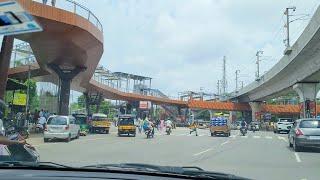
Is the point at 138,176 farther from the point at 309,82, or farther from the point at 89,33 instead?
the point at 309,82

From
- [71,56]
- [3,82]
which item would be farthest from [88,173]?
[71,56]

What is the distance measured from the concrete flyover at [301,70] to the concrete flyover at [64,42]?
14.2 metres

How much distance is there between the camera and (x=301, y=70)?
148ft

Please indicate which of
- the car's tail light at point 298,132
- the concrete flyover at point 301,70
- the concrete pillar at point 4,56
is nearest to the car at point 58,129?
the concrete pillar at point 4,56

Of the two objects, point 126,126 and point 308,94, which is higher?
point 308,94

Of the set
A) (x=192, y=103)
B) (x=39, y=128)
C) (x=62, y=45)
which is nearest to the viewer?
(x=62, y=45)

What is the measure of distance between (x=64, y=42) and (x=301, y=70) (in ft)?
68.2

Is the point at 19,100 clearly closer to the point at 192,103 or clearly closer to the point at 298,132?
the point at 298,132

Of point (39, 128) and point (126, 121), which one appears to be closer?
point (39, 128)

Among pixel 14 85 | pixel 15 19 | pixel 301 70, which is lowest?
pixel 15 19

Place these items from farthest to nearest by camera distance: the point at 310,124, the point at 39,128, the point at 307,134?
the point at 39,128, the point at 310,124, the point at 307,134

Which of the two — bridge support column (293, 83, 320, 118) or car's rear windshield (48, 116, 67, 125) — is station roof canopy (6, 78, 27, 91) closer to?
car's rear windshield (48, 116, 67, 125)

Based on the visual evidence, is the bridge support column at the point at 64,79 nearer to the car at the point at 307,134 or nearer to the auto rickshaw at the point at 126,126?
the auto rickshaw at the point at 126,126

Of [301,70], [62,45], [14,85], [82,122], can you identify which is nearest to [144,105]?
[82,122]
